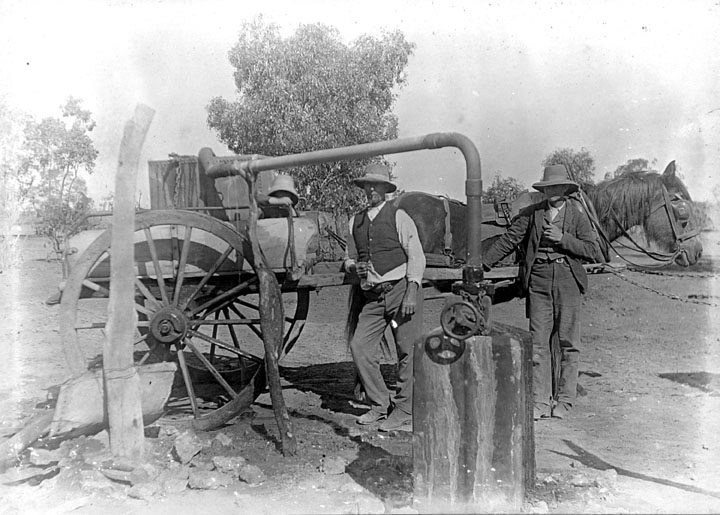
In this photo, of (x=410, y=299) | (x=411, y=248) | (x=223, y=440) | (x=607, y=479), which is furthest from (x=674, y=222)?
(x=223, y=440)

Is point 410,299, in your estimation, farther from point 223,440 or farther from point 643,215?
point 643,215

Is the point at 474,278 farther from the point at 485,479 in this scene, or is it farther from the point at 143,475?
the point at 143,475

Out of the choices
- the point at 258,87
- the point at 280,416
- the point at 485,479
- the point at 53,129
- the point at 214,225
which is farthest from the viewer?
the point at 258,87

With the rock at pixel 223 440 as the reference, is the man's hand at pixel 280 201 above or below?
above

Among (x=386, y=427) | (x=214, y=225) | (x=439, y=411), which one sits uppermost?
(x=214, y=225)

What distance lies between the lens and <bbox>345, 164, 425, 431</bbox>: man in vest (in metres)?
5.47

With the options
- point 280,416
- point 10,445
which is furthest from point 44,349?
point 280,416

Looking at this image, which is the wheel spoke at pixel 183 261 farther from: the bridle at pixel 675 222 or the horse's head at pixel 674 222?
the horse's head at pixel 674 222

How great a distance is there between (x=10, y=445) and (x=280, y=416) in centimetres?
187

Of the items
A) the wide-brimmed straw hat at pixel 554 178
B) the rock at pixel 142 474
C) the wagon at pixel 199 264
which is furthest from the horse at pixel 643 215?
the rock at pixel 142 474

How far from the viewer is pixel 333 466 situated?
4.47 meters

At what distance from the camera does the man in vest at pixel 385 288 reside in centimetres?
547

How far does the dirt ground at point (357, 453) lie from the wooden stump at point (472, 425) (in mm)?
233

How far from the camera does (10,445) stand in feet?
14.7
